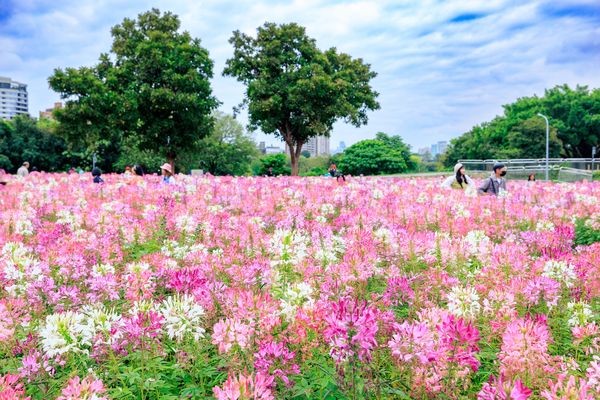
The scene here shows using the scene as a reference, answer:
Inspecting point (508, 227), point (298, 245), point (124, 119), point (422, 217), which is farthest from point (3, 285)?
point (124, 119)

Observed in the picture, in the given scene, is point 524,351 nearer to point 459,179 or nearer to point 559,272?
point 559,272

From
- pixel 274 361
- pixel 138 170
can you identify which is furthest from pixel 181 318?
pixel 138 170

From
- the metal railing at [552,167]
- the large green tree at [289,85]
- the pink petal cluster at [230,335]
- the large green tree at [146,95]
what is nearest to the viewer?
the pink petal cluster at [230,335]

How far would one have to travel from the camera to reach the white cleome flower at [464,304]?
8.66ft

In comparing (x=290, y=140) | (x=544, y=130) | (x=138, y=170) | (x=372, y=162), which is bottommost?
(x=138, y=170)

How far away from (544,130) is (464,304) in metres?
68.1

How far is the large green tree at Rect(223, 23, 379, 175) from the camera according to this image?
115 feet

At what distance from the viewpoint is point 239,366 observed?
2207 millimetres

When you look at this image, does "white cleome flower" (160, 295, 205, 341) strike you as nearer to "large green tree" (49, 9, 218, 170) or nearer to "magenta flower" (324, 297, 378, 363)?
"magenta flower" (324, 297, 378, 363)

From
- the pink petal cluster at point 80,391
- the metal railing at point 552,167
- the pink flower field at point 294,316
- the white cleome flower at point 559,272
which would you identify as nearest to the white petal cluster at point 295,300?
the pink flower field at point 294,316

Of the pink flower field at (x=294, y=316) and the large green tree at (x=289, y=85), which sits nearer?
the pink flower field at (x=294, y=316)

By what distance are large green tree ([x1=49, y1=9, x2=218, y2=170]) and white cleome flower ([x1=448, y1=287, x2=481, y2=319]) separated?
100ft

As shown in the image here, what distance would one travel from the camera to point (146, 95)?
32.0 meters

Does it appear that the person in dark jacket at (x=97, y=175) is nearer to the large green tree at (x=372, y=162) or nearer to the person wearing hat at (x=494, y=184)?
the person wearing hat at (x=494, y=184)
